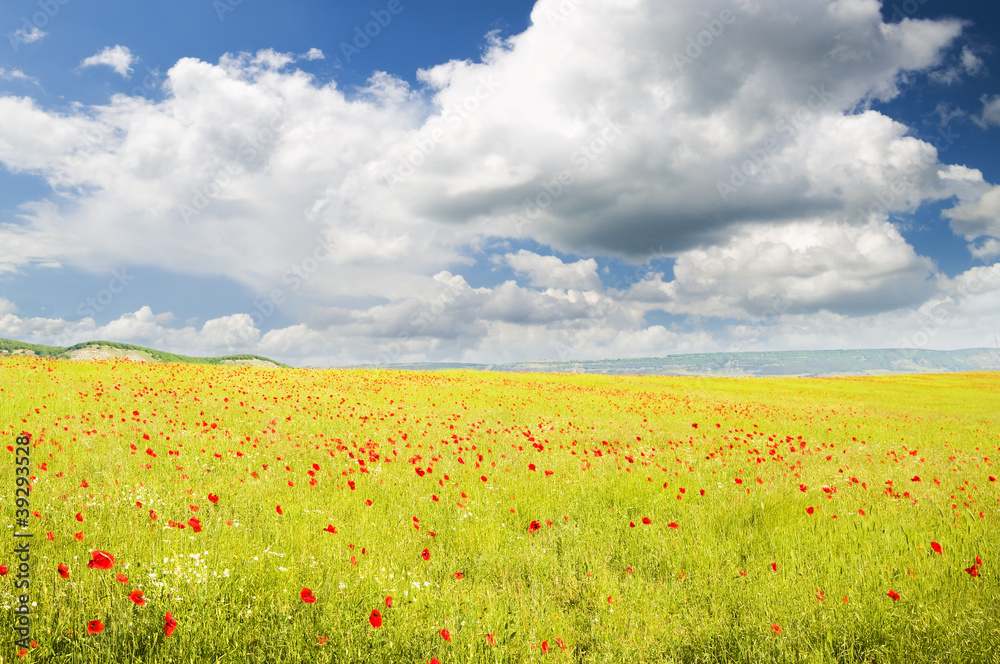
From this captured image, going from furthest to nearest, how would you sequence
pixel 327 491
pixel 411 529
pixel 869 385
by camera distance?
pixel 869 385
pixel 327 491
pixel 411 529

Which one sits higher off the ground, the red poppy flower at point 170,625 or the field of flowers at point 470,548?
the red poppy flower at point 170,625

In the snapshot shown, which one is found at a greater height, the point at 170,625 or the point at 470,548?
the point at 170,625

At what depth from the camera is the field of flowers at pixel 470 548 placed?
409 centimetres

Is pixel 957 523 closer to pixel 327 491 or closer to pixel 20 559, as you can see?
pixel 327 491

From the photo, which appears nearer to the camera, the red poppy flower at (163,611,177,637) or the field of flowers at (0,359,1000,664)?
the red poppy flower at (163,611,177,637)

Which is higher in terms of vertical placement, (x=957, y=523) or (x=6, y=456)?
(x=6, y=456)

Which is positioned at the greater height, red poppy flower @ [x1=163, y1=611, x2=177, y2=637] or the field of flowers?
red poppy flower @ [x1=163, y1=611, x2=177, y2=637]

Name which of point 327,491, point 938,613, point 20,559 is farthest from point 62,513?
point 938,613

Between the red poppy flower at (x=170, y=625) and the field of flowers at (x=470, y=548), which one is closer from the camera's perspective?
the red poppy flower at (x=170, y=625)

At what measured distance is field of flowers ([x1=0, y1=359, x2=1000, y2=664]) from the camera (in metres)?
4.09

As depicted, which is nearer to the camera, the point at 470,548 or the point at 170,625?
the point at 170,625

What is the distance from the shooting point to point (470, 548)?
6211mm

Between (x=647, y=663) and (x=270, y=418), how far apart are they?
11.8 metres

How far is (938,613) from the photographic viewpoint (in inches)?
184
